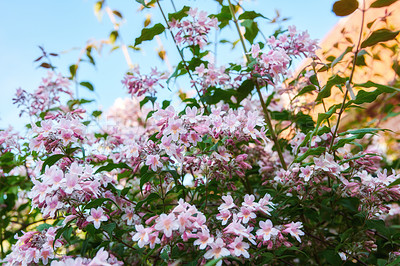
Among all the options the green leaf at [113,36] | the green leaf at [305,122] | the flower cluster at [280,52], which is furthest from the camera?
the green leaf at [113,36]

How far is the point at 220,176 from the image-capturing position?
118 cm

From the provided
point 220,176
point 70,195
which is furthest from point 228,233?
point 70,195

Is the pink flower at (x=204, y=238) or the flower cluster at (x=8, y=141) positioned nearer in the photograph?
the pink flower at (x=204, y=238)

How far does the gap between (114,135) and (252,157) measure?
70 centimetres

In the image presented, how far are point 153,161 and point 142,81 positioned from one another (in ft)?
1.77

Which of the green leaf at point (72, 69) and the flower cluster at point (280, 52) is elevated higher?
the green leaf at point (72, 69)

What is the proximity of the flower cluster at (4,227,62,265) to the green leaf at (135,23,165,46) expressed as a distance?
82cm

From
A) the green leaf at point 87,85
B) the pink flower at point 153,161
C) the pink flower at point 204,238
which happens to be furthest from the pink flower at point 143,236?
the green leaf at point 87,85

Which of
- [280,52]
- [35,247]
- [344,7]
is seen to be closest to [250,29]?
[280,52]

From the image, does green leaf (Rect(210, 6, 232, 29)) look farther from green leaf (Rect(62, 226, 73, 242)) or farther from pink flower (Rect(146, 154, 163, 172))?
green leaf (Rect(62, 226, 73, 242))

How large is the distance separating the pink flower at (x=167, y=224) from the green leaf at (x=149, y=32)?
82 centimetres

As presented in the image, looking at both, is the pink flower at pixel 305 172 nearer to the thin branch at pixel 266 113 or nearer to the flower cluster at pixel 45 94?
the thin branch at pixel 266 113

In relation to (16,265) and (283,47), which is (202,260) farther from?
(283,47)

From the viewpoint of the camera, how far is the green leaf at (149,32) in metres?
1.41
